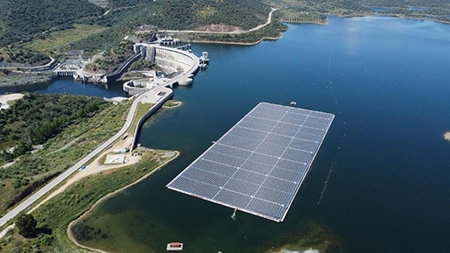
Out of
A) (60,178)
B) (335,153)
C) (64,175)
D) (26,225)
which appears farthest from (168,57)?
(26,225)

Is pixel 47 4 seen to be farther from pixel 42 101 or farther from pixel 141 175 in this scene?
pixel 141 175

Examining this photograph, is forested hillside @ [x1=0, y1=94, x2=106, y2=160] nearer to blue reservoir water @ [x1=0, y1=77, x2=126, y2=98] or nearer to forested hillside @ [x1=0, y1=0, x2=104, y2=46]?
blue reservoir water @ [x1=0, y1=77, x2=126, y2=98]

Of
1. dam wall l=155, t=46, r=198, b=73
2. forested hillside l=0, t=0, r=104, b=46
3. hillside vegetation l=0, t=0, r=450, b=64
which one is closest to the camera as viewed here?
dam wall l=155, t=46, r=198, b=73

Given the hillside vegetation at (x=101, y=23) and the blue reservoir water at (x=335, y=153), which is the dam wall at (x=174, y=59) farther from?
the hillside vegetation at (x=101, y=23)

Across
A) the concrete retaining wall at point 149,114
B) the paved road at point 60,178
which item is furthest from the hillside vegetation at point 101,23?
the paved road at point 60,178

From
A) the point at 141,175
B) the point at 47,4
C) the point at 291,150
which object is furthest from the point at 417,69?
the point at 47,4

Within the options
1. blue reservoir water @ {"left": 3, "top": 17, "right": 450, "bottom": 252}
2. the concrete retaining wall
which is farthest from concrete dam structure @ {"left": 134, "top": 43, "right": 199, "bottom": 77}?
the concrete retaining wall
